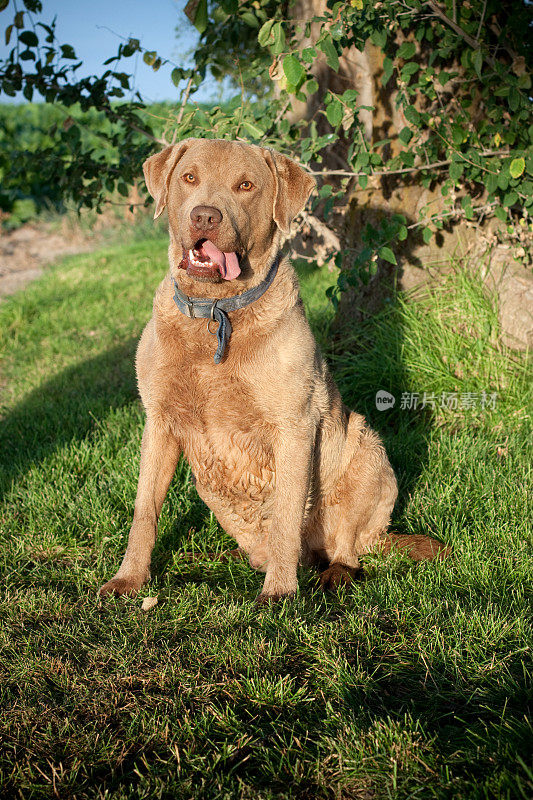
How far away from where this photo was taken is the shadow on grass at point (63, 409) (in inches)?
182

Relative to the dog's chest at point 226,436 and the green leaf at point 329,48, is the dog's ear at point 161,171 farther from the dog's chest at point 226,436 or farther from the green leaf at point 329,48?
the green leaf at point 329,48

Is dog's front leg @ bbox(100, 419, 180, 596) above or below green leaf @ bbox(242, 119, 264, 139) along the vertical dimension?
below

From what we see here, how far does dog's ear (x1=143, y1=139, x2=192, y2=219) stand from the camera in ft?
10.5

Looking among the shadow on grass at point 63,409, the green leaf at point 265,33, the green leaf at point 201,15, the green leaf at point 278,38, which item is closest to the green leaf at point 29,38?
the green leaf at point 201,15

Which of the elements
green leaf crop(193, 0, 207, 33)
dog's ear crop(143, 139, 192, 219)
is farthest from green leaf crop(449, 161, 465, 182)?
dog's ear crop(143, 139, 192, 219)

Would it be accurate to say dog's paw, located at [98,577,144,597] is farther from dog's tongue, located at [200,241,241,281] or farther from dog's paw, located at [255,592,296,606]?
dog's tongue, located at [200,241,241,281]

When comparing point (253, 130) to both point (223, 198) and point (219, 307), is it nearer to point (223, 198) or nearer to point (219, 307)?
point (223, 198)

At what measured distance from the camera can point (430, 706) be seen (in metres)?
2.34

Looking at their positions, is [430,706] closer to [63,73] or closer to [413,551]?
[413,551]

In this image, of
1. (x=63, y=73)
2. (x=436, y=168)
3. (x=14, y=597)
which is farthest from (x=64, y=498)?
(x=436, y=168)

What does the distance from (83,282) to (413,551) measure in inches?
310

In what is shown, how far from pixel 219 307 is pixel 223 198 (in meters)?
0.47

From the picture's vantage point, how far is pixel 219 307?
3029mm

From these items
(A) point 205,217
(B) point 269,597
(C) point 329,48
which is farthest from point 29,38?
(B) point 269,597
